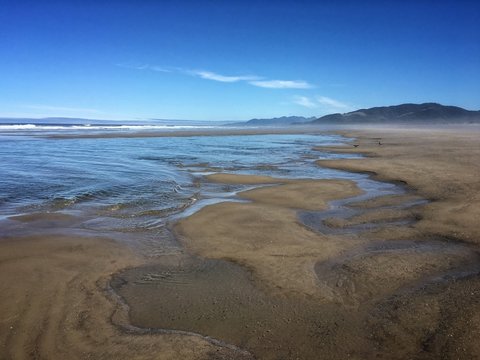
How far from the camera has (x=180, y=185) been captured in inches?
581

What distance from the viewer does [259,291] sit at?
5.97 metres

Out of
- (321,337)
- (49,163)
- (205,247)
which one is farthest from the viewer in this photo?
(49,163)

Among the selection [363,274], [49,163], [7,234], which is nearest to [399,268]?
[363,274]

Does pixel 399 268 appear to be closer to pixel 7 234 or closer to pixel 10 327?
pixel 10 327

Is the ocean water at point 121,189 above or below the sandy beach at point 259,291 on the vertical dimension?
above

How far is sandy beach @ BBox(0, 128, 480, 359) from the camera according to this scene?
4547 mm

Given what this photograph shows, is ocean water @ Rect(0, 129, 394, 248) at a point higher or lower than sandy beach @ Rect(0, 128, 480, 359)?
higher

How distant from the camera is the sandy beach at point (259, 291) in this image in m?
4.55

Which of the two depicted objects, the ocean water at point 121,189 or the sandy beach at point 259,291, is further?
the ocean water at point 121,189

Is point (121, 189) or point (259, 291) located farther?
point (121, 189)

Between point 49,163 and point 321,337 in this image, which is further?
point 49,163

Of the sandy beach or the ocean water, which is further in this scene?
the ocean water

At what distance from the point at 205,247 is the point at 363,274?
321 cm

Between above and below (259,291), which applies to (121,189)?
above
